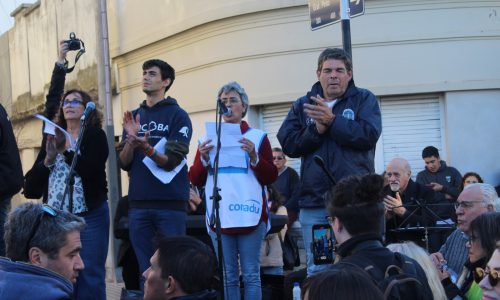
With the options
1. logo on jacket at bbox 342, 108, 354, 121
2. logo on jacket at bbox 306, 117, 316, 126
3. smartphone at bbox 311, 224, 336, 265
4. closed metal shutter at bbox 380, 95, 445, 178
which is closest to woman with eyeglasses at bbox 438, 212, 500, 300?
smartphone at bbox 311, 224, 336, 265

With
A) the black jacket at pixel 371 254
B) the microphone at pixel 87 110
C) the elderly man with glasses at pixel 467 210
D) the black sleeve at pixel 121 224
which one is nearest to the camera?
the black jacket at pixel 371 254

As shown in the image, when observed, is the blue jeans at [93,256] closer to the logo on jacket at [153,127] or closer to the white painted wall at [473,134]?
the logo on jacket at [153,127]

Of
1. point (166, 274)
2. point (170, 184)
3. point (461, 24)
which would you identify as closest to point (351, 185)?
point (166, 274)

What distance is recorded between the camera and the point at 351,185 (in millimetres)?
4422

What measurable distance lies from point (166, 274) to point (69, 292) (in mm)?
552

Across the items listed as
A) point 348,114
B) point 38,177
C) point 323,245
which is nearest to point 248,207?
point 323,245

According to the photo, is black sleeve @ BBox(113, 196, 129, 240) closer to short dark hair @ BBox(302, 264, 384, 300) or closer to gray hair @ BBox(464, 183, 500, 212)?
gray hair @ BBox(464, 183, 500, 212)

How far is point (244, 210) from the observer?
21.8 feet

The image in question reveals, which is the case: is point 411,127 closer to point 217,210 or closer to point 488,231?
point 217,210

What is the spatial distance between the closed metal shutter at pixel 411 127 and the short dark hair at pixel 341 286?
896 cm

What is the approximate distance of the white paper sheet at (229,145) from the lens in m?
6.67

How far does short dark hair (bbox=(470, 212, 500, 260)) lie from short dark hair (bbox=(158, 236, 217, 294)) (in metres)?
1.94

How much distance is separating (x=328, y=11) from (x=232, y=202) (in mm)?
2130

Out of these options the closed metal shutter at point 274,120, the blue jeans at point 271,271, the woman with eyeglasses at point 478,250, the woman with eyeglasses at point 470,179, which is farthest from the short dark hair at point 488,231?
the closed metal shutter at point 274,120
